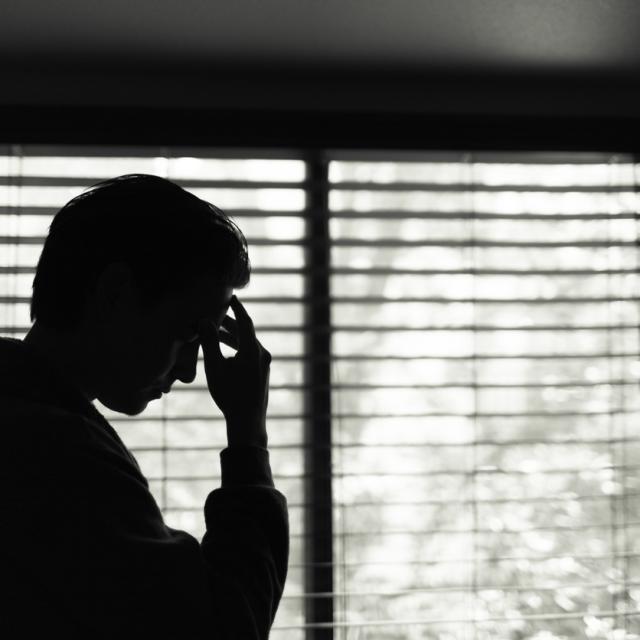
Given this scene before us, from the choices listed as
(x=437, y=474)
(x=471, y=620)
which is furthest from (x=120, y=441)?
(x=471, y=620)

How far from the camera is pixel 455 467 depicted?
5.72 ft

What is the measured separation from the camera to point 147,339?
854 millimetres

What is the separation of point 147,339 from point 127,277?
2.9 inches

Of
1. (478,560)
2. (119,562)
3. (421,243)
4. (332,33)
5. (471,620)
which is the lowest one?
(471,620)

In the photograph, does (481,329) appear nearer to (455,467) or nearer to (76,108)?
(455,467)

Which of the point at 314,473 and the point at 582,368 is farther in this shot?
the point at 582,368

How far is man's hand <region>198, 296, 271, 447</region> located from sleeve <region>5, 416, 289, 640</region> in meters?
0.15

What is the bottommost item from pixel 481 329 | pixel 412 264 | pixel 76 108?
pixel 481 329

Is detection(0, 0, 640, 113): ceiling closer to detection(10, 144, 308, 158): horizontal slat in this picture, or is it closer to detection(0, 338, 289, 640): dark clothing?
detection(10, 144, 308, 158): horizontal slat

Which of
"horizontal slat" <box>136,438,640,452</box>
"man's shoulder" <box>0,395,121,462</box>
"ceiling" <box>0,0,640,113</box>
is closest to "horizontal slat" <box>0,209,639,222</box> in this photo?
"ceiling" <box>0,0,640,113</box>

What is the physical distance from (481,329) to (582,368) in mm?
274

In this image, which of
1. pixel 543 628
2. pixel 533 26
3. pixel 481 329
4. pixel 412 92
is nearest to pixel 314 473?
pixel 481 329

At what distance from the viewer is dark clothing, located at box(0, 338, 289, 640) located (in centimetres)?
65

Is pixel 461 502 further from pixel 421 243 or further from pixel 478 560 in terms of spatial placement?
pixel 421 243
